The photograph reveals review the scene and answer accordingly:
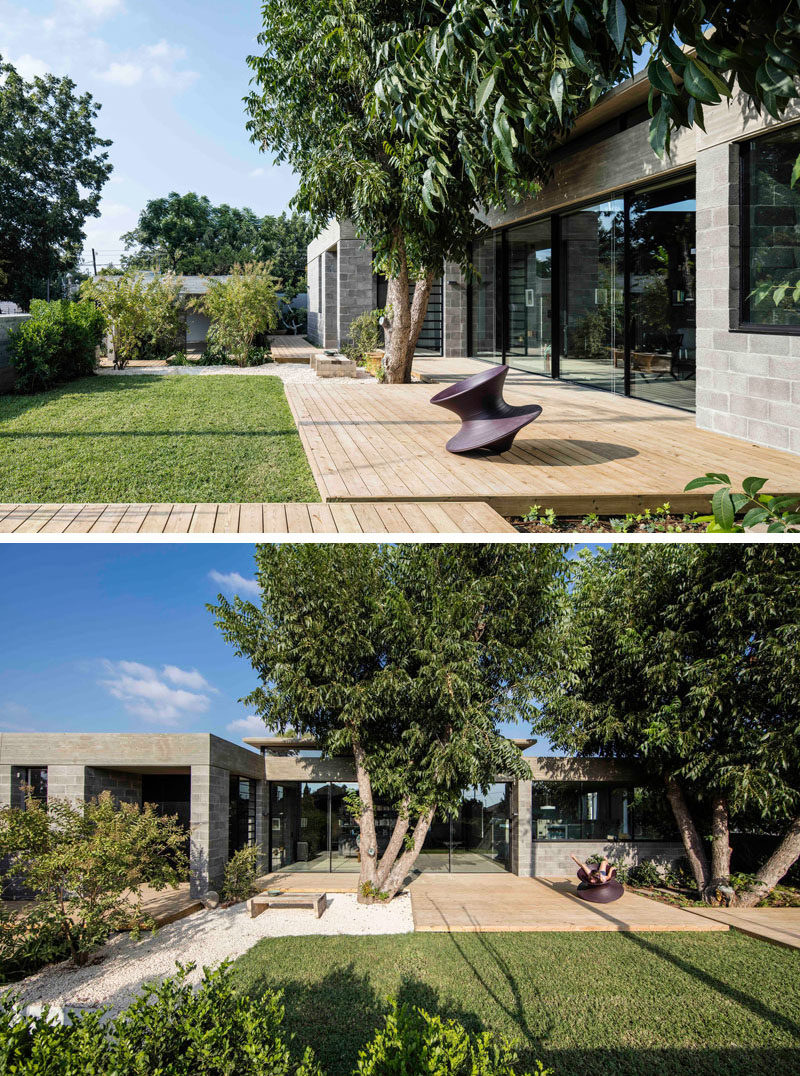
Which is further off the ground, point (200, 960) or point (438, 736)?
point (438, 736)

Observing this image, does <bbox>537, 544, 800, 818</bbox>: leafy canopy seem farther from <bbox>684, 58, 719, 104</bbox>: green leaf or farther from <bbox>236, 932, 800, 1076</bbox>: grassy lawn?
<bbox>684, 58, 719, 104</bbox>: green leaf

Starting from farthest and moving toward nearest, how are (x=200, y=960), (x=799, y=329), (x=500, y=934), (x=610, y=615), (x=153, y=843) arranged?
(x=610, y=615), (x=153, y=843), (x=500, y=934), (x=200, y=960), (x=799, y=329)

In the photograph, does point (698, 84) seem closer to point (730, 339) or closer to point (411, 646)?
point (730, 339)

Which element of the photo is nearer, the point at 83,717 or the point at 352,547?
the point at 352,547

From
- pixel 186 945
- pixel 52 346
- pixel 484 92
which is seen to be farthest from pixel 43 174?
pixel 484 92

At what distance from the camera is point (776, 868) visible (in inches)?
406

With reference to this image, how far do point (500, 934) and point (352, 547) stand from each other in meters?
4.62

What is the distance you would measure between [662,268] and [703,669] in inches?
192

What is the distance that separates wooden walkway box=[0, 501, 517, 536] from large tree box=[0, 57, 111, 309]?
104 ft

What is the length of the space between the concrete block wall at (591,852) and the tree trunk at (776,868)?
8.41ft

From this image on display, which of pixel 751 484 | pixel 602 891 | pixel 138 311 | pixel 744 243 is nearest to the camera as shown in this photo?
pixel 751 484

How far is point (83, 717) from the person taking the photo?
41.9ft

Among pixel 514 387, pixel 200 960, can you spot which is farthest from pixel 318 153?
pixel 200 960

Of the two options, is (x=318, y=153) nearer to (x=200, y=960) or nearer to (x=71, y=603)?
(x=71, y=603)
